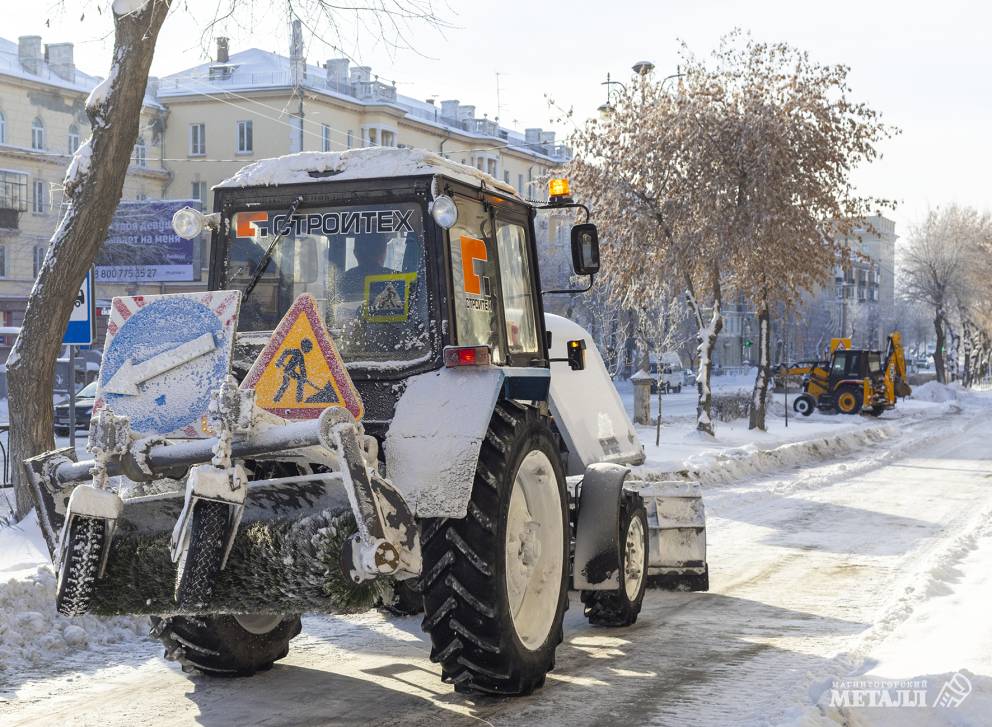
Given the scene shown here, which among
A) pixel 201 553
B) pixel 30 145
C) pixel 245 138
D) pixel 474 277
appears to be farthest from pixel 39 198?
pixel 201 553

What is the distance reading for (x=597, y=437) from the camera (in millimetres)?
8281

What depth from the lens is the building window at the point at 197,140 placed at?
63688mm

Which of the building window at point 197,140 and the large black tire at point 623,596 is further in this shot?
the building window at point 197,140

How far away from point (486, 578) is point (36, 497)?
6.60ft

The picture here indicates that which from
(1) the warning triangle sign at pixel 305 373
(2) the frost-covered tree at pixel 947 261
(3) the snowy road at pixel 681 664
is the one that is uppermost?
(2) the frost-covered tree at pixel 947 261

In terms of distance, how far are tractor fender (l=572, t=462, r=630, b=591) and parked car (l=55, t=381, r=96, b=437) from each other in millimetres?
18993

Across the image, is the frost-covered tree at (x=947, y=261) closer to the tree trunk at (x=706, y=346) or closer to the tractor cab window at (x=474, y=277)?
the tree trunk at (x=706, y=346)

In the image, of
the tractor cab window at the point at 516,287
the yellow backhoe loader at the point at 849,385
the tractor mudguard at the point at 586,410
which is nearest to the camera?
the tractor cab window at the point at 516,287

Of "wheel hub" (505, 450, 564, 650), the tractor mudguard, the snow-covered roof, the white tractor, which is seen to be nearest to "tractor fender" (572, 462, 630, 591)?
the white tractor

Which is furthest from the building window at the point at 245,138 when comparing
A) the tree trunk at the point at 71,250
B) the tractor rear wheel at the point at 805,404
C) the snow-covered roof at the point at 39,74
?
the tree trunk at the point at 71,250

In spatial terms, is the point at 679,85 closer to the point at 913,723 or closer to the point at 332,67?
the point at 913,723

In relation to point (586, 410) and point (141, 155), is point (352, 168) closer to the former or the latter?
point (586, 410)

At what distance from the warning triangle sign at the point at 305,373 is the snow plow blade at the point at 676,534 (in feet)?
12.1

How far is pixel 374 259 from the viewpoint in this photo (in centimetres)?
643
